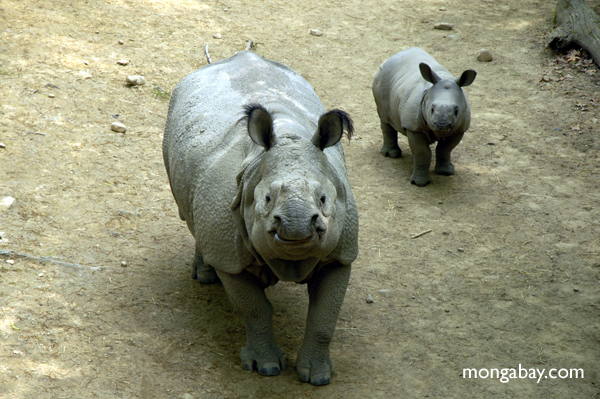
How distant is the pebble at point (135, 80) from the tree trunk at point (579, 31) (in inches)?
293

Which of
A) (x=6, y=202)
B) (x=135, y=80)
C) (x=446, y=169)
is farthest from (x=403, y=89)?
(x=6, y=202)

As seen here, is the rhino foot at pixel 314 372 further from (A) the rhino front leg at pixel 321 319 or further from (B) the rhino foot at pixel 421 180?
(B) the rhino foot at pixel 421 180

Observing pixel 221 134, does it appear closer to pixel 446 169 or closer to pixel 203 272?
pixel 203 272

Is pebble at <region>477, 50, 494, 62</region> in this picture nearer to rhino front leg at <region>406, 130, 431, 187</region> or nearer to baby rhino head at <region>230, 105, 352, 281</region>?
rhino front leg at <region>406, 130, 431, 187</region>

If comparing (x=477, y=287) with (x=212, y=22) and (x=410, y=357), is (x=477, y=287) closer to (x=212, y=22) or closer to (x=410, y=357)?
(x=410, y=357)

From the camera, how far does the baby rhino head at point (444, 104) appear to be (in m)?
7.66

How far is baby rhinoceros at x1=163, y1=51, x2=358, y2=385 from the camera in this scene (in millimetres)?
3793

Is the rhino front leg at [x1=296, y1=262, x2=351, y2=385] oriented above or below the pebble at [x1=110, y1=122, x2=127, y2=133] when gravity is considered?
above

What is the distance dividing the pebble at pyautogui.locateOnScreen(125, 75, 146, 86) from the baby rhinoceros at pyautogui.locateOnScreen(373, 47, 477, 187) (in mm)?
3527

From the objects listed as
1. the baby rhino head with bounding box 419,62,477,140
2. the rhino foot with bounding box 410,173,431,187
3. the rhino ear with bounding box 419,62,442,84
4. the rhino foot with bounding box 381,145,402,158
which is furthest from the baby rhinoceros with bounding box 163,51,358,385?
the rhino foot with bounding box 381,145,402,158

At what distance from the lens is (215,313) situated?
218 inches

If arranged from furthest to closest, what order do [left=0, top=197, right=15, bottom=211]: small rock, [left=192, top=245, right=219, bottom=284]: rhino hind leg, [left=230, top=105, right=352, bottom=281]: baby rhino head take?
[left=0, top=197, right=15, bottom=211]: small rock, [left=192, top=245, right=219, bottom=284]: rhino hind leg, [left=230, top=105, right=352, bottom=281]: baby rhino head

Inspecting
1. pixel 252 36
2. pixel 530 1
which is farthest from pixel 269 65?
pixel 530 1

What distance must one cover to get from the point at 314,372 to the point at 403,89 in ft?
16.1
